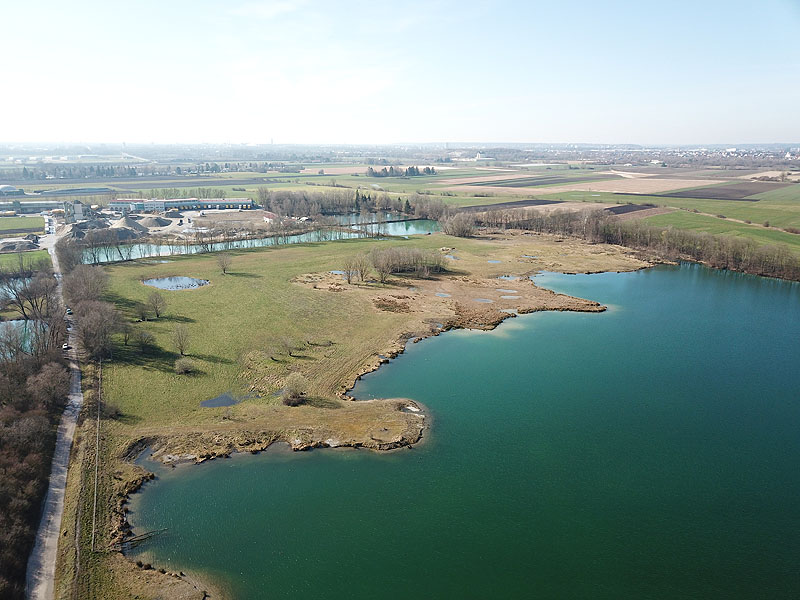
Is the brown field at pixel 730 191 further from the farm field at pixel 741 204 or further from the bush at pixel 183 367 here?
the bush at pixel 183 367

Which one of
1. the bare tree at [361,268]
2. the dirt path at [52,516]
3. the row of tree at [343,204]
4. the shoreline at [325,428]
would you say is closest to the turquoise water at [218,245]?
the row of tree at [343,204]

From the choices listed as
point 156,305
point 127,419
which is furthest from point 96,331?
point 127,419

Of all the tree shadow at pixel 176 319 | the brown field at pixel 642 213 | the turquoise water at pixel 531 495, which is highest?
the brown field at pixel 642 213

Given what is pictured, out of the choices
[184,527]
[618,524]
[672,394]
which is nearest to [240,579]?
[184,527]

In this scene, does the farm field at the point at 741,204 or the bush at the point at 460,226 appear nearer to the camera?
the bush at the point at 460,226

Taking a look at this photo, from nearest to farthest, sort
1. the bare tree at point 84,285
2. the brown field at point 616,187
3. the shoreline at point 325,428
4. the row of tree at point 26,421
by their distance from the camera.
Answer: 1. the row of tree at point 26,421
2. the shoreline at point 325,428
3. the bare tree at point 84,285
4. the brown field at point 616,187

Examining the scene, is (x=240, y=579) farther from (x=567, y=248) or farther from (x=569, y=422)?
(x=567, y=248)

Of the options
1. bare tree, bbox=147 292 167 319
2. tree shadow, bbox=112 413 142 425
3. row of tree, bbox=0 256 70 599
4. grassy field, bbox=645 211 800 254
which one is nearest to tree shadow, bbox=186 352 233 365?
tree shadow, bbox=112 413 142 425

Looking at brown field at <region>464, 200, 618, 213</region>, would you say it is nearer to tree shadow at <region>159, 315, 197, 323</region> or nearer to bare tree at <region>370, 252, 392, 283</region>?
bare tree at <region>370, 252, 392, 283</region>
